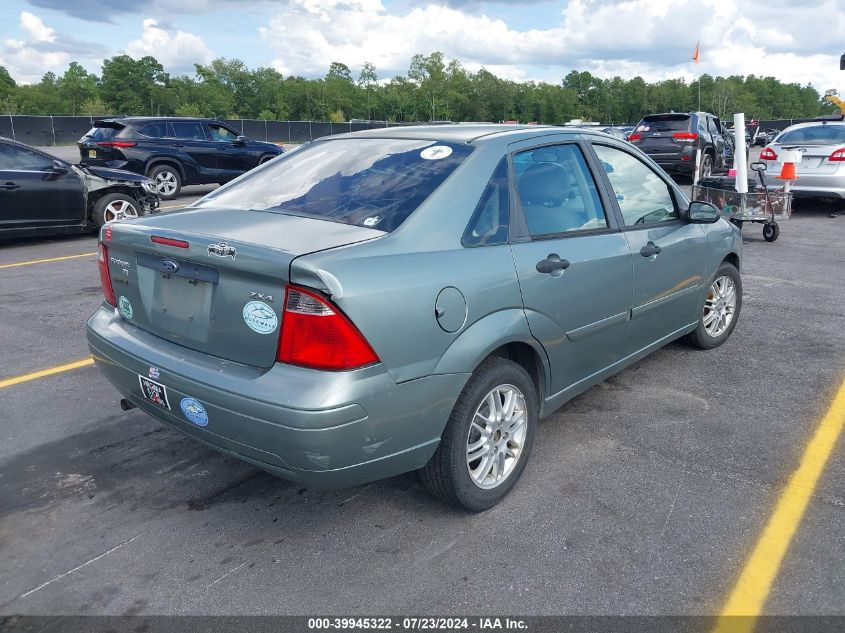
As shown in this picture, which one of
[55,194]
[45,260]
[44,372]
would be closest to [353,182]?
[44,372]

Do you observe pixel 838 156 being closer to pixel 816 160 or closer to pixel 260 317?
pixel 816 160

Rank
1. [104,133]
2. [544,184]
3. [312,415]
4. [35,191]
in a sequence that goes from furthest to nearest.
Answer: [104,133]
[35,191]
[544,184]
[312,415]

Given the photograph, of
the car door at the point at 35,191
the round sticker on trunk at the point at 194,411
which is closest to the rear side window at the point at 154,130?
the car door at the point at 35,191

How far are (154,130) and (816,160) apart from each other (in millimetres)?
12367

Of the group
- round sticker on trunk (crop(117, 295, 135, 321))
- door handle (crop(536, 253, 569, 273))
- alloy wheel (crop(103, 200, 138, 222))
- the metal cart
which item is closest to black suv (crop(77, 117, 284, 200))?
alloy wheel (crop(103, 200, 138, 222))

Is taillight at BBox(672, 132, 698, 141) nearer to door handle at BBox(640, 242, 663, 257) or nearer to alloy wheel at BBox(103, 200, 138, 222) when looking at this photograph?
alloy wheel at BBox(103, 200, 138, 222)

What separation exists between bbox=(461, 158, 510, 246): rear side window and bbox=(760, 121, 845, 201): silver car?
1051cm

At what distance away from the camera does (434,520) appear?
307cm

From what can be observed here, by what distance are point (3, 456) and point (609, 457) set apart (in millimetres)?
3122

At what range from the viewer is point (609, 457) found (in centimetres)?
364

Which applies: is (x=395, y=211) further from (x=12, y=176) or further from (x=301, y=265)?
(x=12, y=176)

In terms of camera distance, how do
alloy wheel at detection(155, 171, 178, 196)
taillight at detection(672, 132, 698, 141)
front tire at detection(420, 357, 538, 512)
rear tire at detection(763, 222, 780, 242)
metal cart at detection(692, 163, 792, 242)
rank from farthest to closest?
taillight at detection(672, 132, 698, 141) < alloy wheel at detection(155, 171, 178, 196) < rear tire at detection(763, 222, 780, 242) < metal cart at detection(692, 163, 792, 242) < front tire at detection(420, 357, 538, 512)

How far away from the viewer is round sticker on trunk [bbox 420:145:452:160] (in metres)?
3.24

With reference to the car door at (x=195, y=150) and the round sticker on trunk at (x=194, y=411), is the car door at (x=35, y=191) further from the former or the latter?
the round sticker on trunk at (x=194, y=411)
